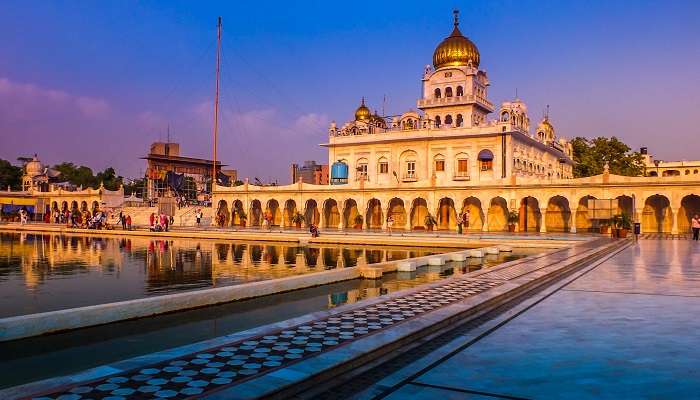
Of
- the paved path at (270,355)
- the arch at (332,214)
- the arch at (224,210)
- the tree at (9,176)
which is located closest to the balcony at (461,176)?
the arch at (332,214)

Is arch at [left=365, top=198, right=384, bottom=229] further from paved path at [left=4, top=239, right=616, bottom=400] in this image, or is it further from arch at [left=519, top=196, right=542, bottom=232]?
paved path at [left=4, top=239, right=616, bottom=400]

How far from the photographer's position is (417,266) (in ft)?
53.9

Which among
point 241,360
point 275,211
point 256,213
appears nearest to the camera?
point 241,360

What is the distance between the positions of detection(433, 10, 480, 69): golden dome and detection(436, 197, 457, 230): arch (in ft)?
54.5

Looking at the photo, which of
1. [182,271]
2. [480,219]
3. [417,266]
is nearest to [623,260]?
[417,266]

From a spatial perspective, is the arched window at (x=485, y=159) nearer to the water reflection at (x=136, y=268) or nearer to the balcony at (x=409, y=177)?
the balcony at (x=409, y=177)

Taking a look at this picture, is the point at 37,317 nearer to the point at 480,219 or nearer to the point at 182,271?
the point at 182,271

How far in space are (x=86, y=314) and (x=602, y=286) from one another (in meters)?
9.44

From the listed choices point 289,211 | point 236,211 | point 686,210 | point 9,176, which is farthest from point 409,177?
point 9,176

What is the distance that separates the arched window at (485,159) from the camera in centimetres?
4559

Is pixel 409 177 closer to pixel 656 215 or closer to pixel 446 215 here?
pixel 446 215

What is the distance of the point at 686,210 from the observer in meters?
34.9

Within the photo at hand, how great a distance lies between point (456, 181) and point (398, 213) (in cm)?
544

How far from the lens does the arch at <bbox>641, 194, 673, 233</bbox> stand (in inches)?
1398
